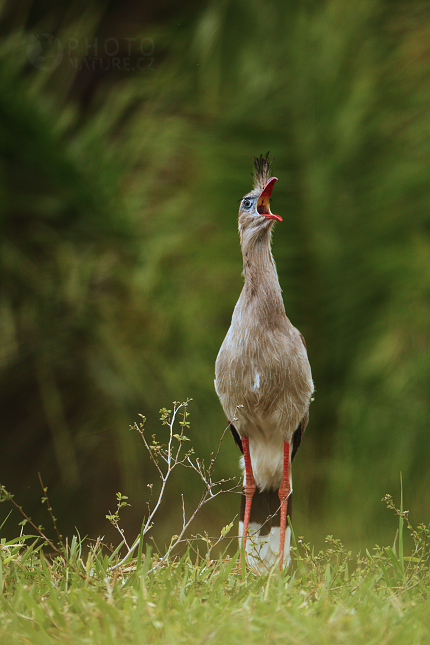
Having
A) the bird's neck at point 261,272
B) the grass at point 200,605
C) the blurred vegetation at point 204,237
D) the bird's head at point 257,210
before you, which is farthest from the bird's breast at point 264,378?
the blurred vegetation at point 204,237

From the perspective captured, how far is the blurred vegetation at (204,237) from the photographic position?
10.8ft

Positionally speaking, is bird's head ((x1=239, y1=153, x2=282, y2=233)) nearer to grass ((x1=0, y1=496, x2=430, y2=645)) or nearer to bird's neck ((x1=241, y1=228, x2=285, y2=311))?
bird's neck ((x1=241, y1=228, x2=285, y2=311))

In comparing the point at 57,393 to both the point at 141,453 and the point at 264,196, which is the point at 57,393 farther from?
the point at 264,196

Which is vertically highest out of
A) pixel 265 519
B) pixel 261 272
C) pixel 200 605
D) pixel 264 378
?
pixel 261 272

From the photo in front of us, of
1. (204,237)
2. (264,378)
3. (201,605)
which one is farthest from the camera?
(204,237)

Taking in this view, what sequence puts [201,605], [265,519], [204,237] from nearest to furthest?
[201,605], [265,519], [204,237]

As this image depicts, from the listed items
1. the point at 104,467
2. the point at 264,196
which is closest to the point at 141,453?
the point at 104,467

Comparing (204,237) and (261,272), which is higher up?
(204,237)

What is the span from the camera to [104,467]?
162 inches

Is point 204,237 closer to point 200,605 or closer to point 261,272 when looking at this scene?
point 261,272

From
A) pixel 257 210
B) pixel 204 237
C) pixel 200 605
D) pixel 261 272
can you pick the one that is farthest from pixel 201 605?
pixel 204 237

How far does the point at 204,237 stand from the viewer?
3.59 meters

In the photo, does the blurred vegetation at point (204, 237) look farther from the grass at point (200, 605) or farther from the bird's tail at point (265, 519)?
the grass at point (200, 605)

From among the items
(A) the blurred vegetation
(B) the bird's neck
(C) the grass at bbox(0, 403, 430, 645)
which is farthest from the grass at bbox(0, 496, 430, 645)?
(A) the blurred vegetation
